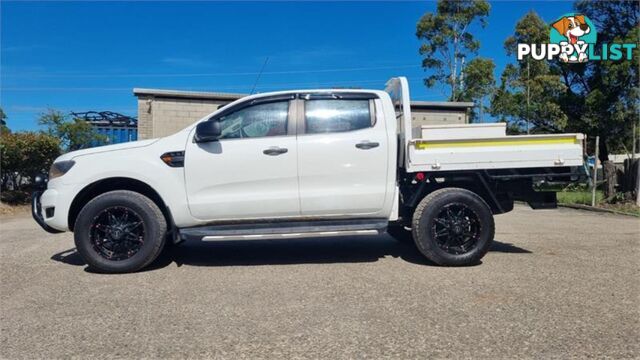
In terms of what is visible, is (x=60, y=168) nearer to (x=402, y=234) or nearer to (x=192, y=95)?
(x=402, y=234)

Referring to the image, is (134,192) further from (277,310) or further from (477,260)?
(477,260)

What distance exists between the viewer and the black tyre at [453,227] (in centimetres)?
554

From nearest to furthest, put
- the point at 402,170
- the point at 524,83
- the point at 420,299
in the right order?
the point at 420,299
the point at 402,170
the point at 524,83

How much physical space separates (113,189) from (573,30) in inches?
838

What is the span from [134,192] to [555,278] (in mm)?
4379

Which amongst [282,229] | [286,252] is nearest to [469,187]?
[282,229]

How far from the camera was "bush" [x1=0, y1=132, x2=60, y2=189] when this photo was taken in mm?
15062

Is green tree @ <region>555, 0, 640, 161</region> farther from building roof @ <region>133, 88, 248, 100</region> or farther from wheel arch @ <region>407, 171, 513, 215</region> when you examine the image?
wheel arch @ <region>407, 171, 513, 215</region>

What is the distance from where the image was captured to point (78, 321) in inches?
153

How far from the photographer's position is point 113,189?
569 centimetres

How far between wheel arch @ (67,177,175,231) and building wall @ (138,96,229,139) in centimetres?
1074

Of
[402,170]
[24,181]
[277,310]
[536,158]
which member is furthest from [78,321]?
[24,181]

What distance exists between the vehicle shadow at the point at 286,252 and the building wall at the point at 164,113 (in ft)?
31.8

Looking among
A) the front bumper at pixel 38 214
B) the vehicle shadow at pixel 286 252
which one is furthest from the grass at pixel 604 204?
the front bumper at pixel 38 214
